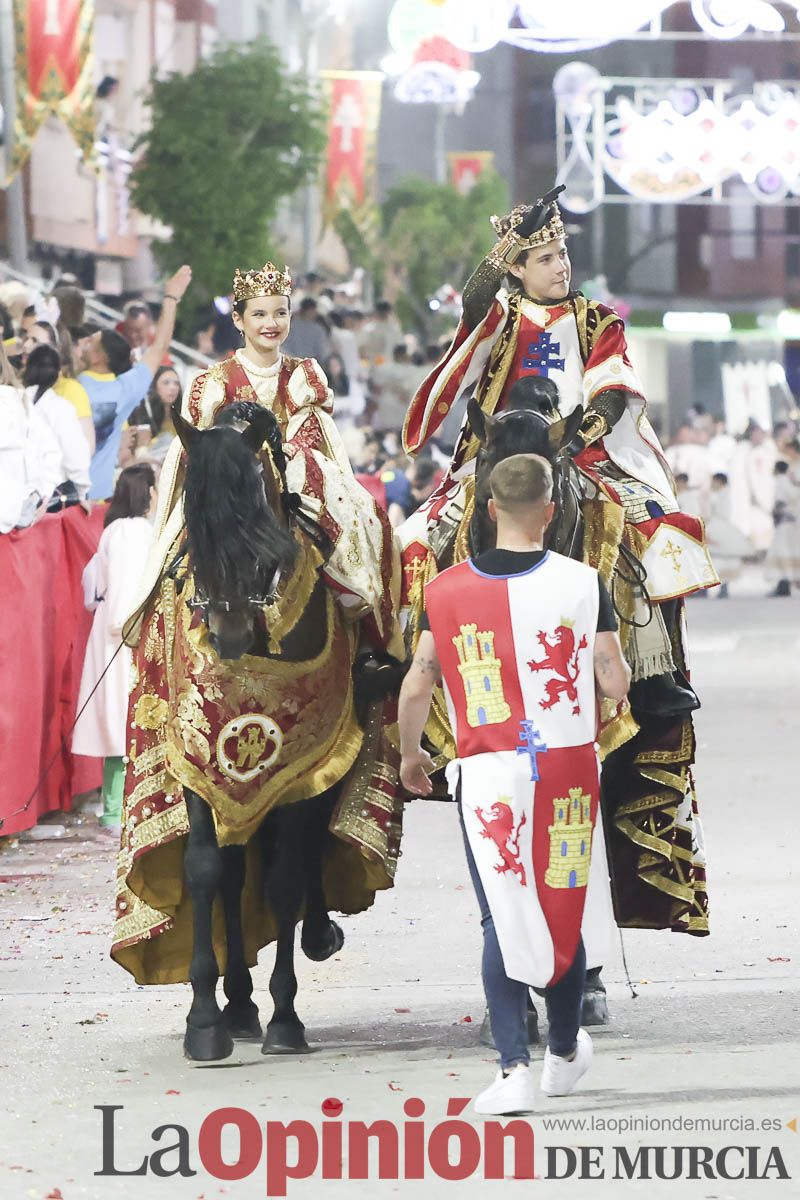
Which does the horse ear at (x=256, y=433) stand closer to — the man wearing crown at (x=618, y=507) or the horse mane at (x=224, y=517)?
the horse mane at (x=224, y=517)

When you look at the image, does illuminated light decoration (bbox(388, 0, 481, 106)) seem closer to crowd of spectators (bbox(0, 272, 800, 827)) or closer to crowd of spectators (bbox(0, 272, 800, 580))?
crowd of spectators (bbox(0, 272, 800, 580))

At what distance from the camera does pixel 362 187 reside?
3822 centimetres

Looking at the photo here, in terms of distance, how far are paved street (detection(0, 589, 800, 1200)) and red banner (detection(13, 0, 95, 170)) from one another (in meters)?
11.4

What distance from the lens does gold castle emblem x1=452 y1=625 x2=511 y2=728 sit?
6.17 metres

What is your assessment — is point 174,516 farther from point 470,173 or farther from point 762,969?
point 470,173

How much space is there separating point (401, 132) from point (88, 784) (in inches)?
2230

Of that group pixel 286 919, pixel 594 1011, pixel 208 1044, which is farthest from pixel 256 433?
pixel 594 1011

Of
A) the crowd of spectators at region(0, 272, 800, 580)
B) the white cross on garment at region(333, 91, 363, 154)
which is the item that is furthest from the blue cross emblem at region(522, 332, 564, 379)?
the white cross on garment at region(333, 91, 363, 154)

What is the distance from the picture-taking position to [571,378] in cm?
795

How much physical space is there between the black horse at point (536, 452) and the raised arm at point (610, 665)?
2.42 ft

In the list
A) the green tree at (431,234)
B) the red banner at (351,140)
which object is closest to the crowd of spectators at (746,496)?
the red banner at (351,140)

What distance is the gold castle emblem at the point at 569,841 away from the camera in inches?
243

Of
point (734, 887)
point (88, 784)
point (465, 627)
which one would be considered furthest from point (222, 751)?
point (88, 784)

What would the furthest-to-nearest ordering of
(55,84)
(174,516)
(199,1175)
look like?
1. (55,84)
2. (174,516)
3. (199,1175)
